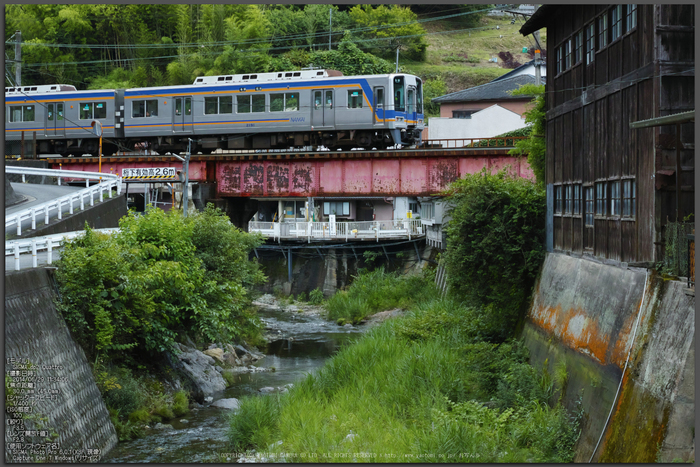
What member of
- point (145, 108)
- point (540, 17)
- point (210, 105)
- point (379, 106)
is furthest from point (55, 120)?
point (540, 17)

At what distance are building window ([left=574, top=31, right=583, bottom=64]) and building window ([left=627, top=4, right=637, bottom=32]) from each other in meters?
2.37

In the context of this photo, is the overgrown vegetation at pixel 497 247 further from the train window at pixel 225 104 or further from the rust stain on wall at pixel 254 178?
the train window at pixel 225 104

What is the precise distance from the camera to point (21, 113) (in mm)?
35656

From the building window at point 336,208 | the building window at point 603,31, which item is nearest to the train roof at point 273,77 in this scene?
the building window at point 336,208

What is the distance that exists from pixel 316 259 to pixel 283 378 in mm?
17233

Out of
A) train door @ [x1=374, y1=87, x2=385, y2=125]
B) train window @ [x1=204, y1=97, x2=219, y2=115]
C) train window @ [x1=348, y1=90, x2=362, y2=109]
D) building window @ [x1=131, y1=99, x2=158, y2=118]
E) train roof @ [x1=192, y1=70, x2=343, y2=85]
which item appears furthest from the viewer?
building window @ [x1=131, y1=99, x2=158, y2=118]

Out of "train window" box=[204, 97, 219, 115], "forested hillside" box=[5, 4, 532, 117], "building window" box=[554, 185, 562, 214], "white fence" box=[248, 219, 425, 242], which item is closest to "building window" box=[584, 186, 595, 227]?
"building window" box=[554, 185, 562, 214]

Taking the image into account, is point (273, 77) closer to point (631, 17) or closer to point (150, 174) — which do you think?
point (150, 174)

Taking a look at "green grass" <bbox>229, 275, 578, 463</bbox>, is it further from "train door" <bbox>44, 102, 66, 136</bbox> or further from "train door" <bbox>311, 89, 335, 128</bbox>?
"train door" <bbox>44, 102, 66, 136</bbox>

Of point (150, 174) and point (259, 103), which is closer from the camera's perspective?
point (150, 174)

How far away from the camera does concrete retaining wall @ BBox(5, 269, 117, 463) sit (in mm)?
10312

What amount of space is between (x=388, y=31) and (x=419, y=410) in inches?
2222

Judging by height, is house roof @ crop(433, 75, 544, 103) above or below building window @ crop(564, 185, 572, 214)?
above

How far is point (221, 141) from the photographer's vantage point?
106 feet
